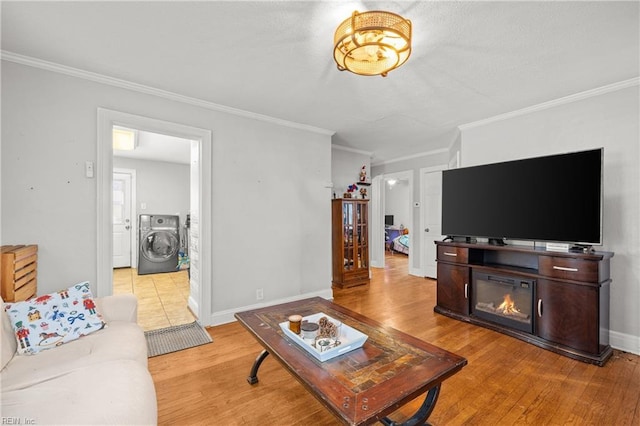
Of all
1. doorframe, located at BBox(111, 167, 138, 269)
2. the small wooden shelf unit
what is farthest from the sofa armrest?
doorframe, located at BBox(111, 167, 138, 269)

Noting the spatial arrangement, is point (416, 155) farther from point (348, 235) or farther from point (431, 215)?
point (348, 235)

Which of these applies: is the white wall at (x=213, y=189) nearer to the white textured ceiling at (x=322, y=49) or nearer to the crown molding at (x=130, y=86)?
the crown molding at (x=130, y=86)

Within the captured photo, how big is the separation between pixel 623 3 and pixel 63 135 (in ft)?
13.1

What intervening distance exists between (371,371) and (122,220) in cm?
647

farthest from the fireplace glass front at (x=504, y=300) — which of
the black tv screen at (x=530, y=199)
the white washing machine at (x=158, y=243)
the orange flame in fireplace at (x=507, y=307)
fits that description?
the white washing machine at (x=158, y=243)

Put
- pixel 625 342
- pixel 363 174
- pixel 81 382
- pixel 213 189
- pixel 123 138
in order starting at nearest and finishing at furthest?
pixel 81 382, pixel 625 342, pixel 213 189, pixel 123 138, pixel 363 174

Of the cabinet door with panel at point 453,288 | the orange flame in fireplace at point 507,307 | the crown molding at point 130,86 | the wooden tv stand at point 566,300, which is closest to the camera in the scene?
the crown molding at point 130,86

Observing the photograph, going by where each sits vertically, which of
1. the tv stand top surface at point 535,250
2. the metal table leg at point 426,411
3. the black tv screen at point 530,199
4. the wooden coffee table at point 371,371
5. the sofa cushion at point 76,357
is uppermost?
the black tv screen at point 530,199

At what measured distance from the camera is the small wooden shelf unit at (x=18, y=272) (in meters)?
1.79

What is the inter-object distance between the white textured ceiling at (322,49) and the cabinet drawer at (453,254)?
1.61m

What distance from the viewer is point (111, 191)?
2.58 m

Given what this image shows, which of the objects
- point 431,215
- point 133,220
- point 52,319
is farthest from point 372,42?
point 133,220

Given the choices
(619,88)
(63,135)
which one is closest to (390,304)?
(619,88)

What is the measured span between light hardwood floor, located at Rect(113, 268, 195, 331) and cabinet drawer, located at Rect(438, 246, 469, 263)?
10.0 ft
